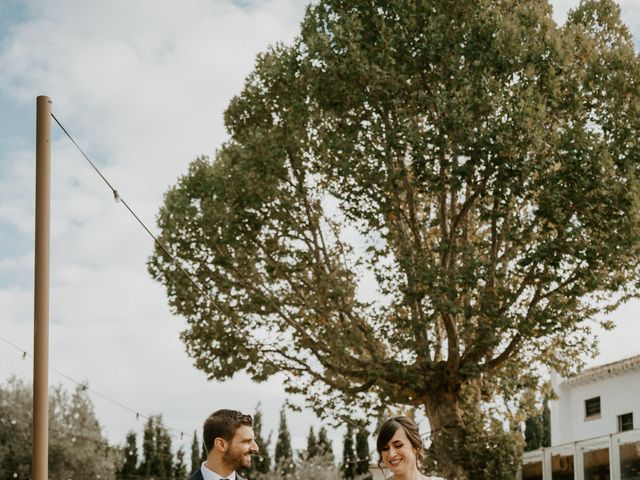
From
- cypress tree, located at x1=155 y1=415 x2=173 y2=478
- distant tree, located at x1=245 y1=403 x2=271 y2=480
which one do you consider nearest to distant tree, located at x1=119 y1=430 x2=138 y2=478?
cypress tree, located at x1=155 y1=415 x2=173 y2=478

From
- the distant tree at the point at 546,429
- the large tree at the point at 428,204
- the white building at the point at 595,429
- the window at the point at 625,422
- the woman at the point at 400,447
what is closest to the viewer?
the woman at the point at 400,447

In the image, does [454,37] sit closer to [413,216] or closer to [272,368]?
[413,216]

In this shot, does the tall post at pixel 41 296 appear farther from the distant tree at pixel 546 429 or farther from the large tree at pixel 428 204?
the distant tree at pixel 546 429

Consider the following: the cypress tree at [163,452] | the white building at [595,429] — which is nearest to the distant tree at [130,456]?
the cypress tree at [163,452]

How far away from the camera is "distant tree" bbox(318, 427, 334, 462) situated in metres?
60.0

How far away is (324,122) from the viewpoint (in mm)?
21766

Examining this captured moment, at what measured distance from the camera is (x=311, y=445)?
2425 inches

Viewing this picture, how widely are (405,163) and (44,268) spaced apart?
13419mm

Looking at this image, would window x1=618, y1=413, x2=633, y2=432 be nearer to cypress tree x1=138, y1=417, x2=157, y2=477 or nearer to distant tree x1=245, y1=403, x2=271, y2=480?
distant tree x1=245, y1=403, x2=271, y2=480

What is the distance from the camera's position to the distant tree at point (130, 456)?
57.7 m

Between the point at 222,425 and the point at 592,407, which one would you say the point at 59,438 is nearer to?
the point at 592,407

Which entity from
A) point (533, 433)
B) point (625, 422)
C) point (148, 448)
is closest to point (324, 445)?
point (148, 448)

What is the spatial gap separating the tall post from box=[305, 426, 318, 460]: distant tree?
174 feet

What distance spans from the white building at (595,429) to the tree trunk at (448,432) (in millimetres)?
6181
